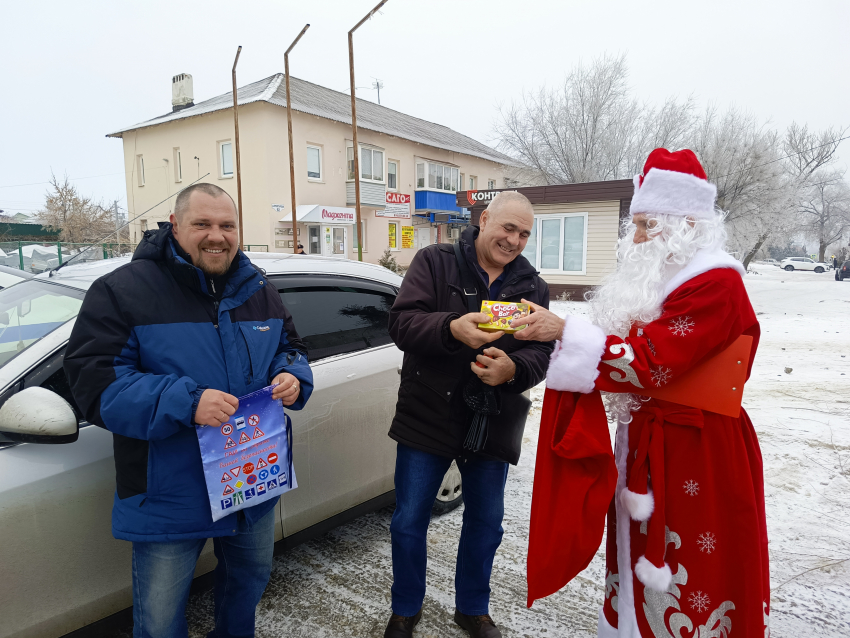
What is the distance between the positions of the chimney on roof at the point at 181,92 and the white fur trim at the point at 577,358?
30163 mm

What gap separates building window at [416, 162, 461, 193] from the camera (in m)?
29.3

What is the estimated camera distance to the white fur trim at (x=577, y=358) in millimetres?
1714

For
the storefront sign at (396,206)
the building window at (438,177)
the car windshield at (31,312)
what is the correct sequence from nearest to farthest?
the car windshield at (31,312) → the storefront sign at (396,206) → the building window at (438,177)

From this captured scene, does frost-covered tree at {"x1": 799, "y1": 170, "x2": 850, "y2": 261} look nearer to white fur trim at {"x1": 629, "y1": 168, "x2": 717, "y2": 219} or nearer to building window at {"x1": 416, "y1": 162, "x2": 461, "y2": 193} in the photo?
building window at {"x1": 416, "y1": 162, "x2": 461, "y2": 193}

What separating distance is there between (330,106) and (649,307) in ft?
84.8

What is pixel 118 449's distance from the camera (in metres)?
1.81

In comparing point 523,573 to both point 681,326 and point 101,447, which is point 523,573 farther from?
point 101,447

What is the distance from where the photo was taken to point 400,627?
236cm

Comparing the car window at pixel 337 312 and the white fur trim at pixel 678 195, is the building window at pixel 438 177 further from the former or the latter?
the white fur trim at pixel 678 195

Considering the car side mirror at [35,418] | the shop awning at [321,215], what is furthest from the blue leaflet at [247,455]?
the shop awning at [321,215]

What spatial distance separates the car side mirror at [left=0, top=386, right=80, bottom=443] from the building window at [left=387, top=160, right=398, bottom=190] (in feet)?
88.6

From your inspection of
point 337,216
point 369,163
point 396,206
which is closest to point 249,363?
point 337,216

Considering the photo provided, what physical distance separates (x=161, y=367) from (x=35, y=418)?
0.41 meters

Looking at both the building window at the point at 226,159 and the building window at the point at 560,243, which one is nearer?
the building window at the point at 560,243
